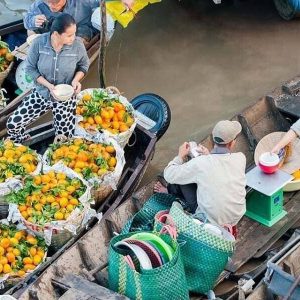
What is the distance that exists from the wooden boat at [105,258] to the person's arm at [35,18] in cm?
232

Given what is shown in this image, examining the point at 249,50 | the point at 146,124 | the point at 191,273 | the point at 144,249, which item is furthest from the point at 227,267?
the point at 249,50

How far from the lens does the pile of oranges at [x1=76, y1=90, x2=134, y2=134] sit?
8352 mm

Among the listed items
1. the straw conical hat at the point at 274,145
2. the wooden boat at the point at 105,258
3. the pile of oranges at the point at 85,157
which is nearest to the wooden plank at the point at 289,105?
the straw conical hat at the point at 274,145

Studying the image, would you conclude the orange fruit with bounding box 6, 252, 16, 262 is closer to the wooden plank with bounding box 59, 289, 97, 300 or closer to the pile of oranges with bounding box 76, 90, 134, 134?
the wooden plank with bounding box 59, 289, 97, 300

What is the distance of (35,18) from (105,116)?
151 centimetres

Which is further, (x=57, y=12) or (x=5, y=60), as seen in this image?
(x=5, y=60)

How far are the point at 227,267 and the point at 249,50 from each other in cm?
519

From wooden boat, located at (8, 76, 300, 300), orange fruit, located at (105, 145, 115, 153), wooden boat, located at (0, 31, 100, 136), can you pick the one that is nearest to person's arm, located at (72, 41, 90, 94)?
orange fruit, located at (105, 145, 115, 153)

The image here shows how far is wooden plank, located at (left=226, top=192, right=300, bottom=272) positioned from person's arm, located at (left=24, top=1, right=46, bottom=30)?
124 inches

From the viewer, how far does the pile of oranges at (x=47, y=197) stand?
7352mm

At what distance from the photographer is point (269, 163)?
762 cm

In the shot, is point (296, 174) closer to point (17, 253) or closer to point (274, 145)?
point (274, 145)

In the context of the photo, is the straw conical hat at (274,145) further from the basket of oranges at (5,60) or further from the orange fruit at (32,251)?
the basket of oranges at (5,60)

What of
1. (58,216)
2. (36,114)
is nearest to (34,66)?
(36,114)
